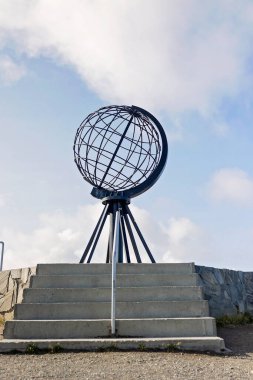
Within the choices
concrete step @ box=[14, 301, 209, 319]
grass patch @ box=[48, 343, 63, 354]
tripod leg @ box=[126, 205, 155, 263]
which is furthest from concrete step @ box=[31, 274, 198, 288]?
tripod leg @ box=[126, 205, 155, 263]

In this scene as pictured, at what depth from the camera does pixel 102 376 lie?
3736 millimetres

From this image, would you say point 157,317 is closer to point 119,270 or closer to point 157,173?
point 119,270

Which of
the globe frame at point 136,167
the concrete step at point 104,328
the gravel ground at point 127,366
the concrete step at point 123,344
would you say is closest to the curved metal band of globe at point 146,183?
the globe frame at point 136,167

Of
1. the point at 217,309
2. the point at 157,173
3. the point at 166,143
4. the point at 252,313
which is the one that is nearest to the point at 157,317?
the point at 217,309

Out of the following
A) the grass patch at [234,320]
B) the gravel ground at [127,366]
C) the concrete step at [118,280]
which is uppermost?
the concrete step at [118,280]

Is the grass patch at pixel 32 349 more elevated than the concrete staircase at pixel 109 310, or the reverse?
the concrete staircase at pixel 109 310

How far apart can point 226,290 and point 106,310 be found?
316 centimetres

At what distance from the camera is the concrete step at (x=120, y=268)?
22.6 feet

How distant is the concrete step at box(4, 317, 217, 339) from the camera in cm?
521

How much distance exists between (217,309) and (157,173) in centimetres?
397

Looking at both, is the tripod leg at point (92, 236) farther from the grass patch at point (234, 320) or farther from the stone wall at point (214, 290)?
the grass patch at point (234, 320)

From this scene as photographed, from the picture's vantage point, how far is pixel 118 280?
6.47m

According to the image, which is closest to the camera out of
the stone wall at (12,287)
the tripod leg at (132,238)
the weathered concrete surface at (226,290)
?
the stone wall at (12,287)

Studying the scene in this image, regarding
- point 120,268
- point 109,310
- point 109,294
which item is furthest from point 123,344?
point 120,268
